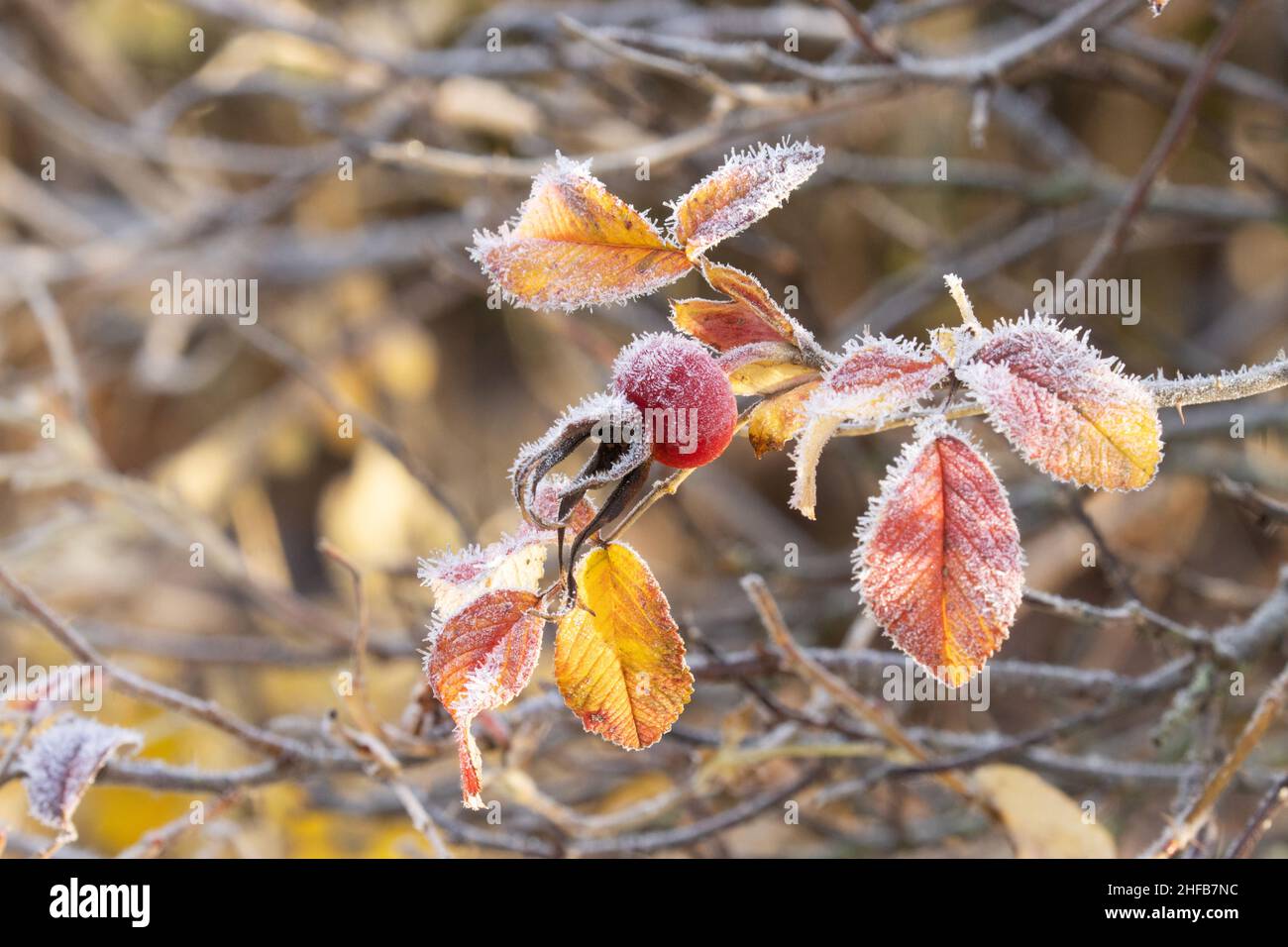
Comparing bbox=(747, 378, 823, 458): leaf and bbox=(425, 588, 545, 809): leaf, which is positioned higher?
bbox=(747, 378, 823, 458): leaf

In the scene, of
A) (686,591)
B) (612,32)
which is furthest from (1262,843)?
(612,32)

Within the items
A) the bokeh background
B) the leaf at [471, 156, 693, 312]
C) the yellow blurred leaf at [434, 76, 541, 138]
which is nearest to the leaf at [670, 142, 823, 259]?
the leaf at [471, 156, 693, 312]

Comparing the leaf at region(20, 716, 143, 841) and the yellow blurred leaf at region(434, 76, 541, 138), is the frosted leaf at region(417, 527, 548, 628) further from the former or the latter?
the yellow blurred leaf at region(434, 76, 541, 138)

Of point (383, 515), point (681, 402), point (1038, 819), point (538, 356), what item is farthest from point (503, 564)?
point (538, 356)

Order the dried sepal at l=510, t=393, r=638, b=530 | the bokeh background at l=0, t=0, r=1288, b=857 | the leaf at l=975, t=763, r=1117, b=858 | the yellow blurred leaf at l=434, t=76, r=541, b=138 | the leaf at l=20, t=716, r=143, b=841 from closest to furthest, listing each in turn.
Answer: the dried sepal at l=510, t=393, r=638, b=530, the leaf at l=20, t=716, r=143, b=841, the leaf at l=975, t=763, r=1117, b=858, the bokeh background at l=0, t=0, r=1288, b=857, the yellow blurred leaf at l=434, t=76, r=541, b=138

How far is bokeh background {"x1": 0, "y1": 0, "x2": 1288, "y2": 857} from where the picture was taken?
89 centimetres

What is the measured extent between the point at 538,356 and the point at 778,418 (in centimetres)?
149

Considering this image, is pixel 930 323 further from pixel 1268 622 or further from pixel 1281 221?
pixel 1268 622

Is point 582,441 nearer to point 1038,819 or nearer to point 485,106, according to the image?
point 1038,819

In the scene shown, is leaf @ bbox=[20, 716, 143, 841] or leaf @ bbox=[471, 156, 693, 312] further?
leaf @ bbox=[20, 716, 143, 841]

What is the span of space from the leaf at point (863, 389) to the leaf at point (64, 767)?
16.9 inches

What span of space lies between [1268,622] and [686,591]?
921 mm

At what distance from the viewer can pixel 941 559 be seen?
425 mm

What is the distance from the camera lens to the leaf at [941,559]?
42cm
